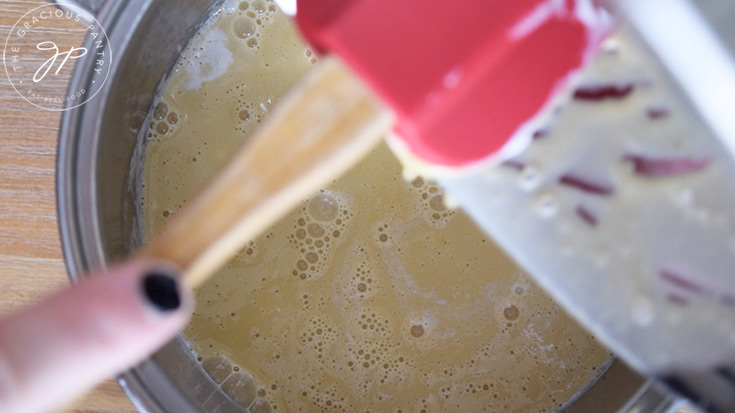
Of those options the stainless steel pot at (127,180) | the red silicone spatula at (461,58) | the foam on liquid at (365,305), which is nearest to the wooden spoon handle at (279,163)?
the red silicone spatula at (461,58)

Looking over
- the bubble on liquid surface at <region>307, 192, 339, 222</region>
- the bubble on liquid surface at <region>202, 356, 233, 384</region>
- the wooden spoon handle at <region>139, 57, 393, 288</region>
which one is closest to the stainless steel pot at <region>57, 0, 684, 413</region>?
the bubble on liquid surface at <region>202, 356, 233, 384</region>

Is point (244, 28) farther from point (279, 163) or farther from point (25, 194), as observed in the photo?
point (279, 163)

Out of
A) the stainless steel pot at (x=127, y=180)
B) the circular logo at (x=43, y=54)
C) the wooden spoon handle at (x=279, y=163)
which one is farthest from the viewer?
the circular logo at (x=43, y=54)

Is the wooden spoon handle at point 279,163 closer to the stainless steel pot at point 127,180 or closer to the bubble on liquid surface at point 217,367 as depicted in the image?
the stainless steel pot at point 127,180

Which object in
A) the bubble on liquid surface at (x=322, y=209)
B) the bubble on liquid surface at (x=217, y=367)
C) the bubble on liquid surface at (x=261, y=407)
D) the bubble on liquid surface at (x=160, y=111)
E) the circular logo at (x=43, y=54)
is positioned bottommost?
the bubble on liquid surface at (x=261, y=407)

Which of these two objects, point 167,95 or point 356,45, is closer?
point 356,45

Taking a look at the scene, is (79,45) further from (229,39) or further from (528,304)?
(528,304)

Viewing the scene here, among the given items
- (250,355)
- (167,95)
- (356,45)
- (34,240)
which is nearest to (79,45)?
(167,95)
